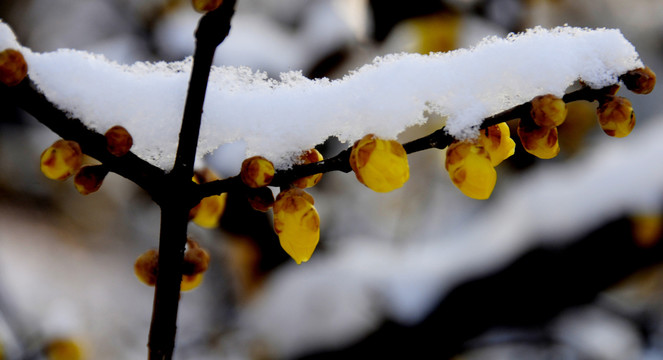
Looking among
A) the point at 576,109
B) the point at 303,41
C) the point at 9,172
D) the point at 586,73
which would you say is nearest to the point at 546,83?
the point at 586,73

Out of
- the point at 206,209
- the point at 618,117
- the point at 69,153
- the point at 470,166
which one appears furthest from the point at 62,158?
the point at 618,117

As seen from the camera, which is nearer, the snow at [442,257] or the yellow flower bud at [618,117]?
the yellow flower bud at [618,117]

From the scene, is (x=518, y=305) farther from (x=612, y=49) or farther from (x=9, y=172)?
(x=9, y=172)

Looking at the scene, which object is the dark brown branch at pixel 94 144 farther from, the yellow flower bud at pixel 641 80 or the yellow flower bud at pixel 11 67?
the yellow flower bud at pixel 641 80

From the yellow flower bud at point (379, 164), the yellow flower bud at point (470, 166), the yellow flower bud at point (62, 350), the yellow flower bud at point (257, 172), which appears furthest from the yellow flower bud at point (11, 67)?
the yellow flower bud at point (62, 350)

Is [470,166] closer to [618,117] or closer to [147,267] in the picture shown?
[618,117]
